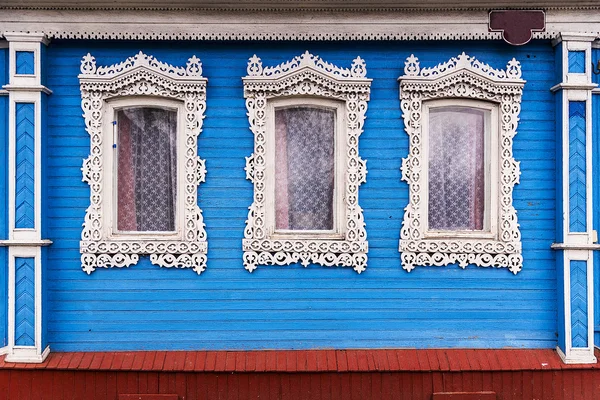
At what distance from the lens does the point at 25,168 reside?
5.03 meters

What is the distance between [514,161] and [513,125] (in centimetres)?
33

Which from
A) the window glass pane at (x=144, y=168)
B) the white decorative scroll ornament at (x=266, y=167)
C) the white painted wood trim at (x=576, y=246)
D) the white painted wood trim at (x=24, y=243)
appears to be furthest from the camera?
the window glass pane at (x=144, y=168)

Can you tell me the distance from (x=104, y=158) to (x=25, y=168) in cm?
67

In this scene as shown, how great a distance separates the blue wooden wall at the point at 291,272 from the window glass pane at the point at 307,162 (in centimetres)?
34

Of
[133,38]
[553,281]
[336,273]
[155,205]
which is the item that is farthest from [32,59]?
[553,281]

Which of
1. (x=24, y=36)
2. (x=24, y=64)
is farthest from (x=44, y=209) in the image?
(x=24, y=36)

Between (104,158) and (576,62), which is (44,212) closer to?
(104,158)

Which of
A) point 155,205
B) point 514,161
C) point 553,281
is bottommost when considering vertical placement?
point 553,281

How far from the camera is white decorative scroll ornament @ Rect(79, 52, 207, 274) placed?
5125 mm

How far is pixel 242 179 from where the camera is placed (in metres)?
5.20

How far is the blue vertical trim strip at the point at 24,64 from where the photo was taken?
5.02 m

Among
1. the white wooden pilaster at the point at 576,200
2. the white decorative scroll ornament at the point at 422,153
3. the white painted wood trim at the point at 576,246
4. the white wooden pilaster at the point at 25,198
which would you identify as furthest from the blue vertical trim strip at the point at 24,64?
the white painted wood trim at the point at 576,246

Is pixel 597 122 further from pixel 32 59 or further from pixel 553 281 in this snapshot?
pixel 32 59

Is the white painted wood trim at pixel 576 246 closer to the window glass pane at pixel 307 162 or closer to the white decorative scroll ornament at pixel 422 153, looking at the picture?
the white decorative scroll ornament at pixel 422 153
